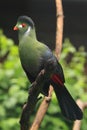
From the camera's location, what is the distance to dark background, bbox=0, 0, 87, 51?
5547 mm

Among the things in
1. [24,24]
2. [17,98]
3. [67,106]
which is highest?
[17,98]

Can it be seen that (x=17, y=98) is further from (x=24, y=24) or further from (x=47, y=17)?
(x=47, y=17)

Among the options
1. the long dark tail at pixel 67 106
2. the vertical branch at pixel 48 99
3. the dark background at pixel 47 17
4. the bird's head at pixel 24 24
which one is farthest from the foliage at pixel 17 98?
the dark background at pixel 47 17

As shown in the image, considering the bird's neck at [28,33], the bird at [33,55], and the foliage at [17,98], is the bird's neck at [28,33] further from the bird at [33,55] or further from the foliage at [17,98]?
the foliage at [17,98]

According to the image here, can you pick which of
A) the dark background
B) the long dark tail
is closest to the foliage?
the long dark tail

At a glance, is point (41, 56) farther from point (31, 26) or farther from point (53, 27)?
point (53, 27)

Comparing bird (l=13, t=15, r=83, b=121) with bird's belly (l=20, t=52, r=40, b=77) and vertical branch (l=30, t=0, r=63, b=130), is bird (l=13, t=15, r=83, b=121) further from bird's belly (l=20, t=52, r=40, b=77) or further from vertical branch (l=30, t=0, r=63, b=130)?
vertical branch (l=30, t=0, r=63, b=130)

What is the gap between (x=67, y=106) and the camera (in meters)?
1.32

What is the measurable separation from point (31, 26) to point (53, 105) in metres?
1.63

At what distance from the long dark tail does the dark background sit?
163 inches

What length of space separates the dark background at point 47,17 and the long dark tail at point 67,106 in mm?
4148

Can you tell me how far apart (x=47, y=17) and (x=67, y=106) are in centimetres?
436

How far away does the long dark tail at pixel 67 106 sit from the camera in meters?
1.30

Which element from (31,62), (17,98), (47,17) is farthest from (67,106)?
(47,17)
